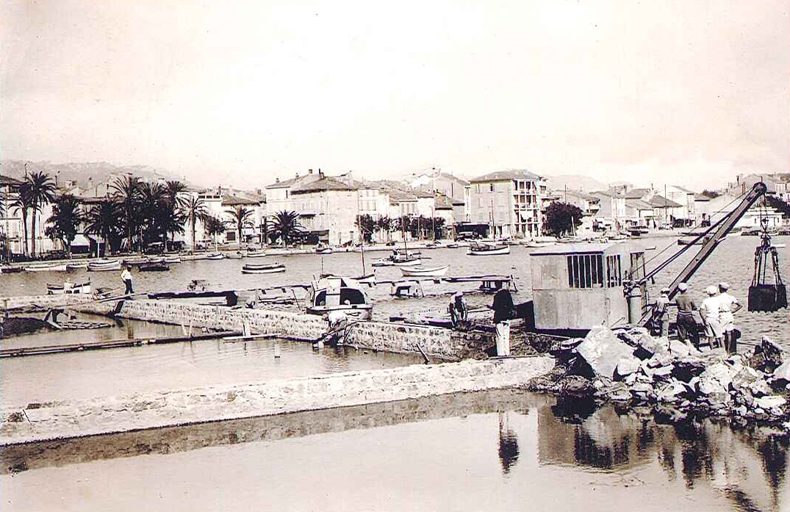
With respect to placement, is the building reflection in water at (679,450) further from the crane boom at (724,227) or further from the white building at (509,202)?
the white building at (509,202)

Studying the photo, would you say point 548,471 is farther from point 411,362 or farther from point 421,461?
point 411,362

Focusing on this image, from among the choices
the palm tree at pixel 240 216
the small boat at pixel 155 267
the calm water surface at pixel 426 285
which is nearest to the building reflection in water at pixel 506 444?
the calm water surface at pixel 426 285

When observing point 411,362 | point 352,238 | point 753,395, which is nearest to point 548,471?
point 753,395

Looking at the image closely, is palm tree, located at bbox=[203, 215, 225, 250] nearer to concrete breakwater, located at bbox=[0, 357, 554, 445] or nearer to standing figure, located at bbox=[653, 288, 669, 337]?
standing figure, located at bbox=[653, 288, 669, 337]

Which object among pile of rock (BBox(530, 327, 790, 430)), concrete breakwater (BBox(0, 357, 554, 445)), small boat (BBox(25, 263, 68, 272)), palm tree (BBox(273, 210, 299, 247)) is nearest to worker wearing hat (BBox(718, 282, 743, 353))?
pile of rock (BBox(530, 327, 790, 430))

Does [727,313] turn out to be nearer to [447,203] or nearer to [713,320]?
[713,320]

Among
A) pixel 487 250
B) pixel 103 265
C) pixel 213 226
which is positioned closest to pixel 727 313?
pixel 103 265
